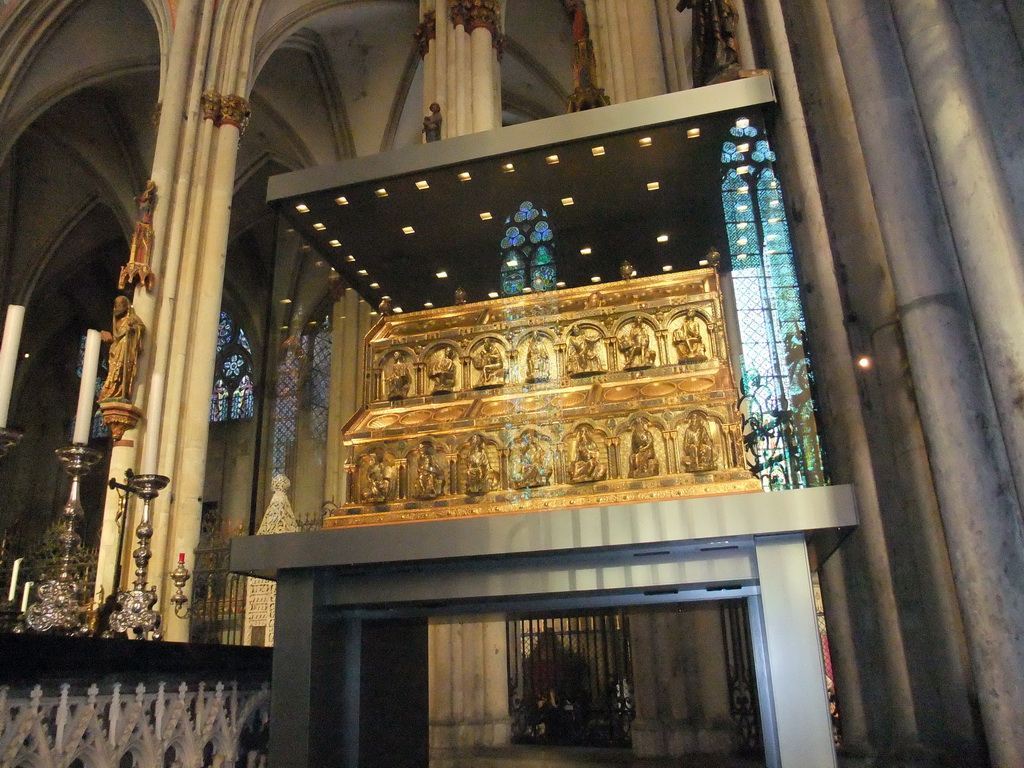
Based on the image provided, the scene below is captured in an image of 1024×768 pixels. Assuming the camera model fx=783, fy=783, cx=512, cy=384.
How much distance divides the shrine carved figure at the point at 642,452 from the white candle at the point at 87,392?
2342 mm

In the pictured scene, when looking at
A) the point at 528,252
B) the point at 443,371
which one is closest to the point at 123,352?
the point at 443,371

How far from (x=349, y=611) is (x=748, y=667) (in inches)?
179

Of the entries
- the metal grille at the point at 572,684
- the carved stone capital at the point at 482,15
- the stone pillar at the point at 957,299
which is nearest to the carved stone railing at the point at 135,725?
the stone pillar at the point at 957,299

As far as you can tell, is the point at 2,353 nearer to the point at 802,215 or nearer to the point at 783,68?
the point at 802,215

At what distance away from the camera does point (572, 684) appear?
25.6 ft

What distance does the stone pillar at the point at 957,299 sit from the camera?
2.03 metres

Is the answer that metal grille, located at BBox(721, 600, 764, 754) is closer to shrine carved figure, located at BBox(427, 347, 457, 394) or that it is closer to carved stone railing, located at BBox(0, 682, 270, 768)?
shrine carved figure, located at BBox(427, 347, 457, 394)

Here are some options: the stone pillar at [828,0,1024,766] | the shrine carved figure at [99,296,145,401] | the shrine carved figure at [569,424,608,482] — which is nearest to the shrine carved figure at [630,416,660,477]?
the shrine carved figure at [569,424,608,482]

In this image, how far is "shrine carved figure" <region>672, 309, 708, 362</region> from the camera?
10.0 ft

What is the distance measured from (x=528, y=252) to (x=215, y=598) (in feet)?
30.4

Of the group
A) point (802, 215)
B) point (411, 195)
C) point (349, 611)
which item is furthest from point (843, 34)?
point (349, 611)

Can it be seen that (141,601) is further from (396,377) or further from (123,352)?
(123,352)

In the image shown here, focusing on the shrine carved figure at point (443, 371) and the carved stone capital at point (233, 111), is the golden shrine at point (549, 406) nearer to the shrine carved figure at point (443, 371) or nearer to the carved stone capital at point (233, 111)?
the shrine carved figure at point (443, 371)

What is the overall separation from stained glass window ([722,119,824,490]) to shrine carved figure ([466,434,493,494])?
963 mm
